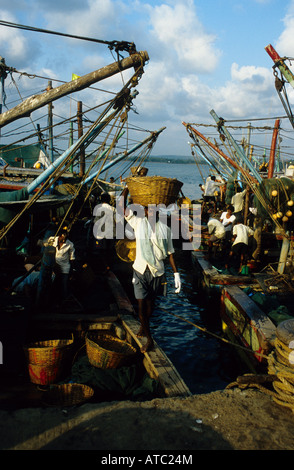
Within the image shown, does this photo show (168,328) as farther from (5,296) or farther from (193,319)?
(5,296)

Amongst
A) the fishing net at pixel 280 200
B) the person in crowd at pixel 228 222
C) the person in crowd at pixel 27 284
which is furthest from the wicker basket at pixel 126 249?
the person in crowd at pixel 228 222

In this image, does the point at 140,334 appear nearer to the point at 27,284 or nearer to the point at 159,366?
the point at 159,366

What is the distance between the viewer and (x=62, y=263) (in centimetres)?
747

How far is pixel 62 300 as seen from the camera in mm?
7363

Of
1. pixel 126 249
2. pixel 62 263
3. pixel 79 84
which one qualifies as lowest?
pixel 62 263

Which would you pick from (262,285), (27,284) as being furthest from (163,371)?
(262,285)

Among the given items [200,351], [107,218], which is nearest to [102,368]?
[200,351]

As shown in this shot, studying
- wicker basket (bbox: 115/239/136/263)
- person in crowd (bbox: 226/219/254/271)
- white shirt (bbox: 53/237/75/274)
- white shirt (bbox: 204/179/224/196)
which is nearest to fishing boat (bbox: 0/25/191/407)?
white shirt (bbox: 53/237/75/274)

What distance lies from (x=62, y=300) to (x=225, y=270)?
17.9 ft

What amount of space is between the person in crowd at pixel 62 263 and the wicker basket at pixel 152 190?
8.64ft

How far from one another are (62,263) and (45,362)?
3058mm

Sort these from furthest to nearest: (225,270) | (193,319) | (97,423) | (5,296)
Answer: (225,270) → (193,319) → (5,296) → (97,423)
